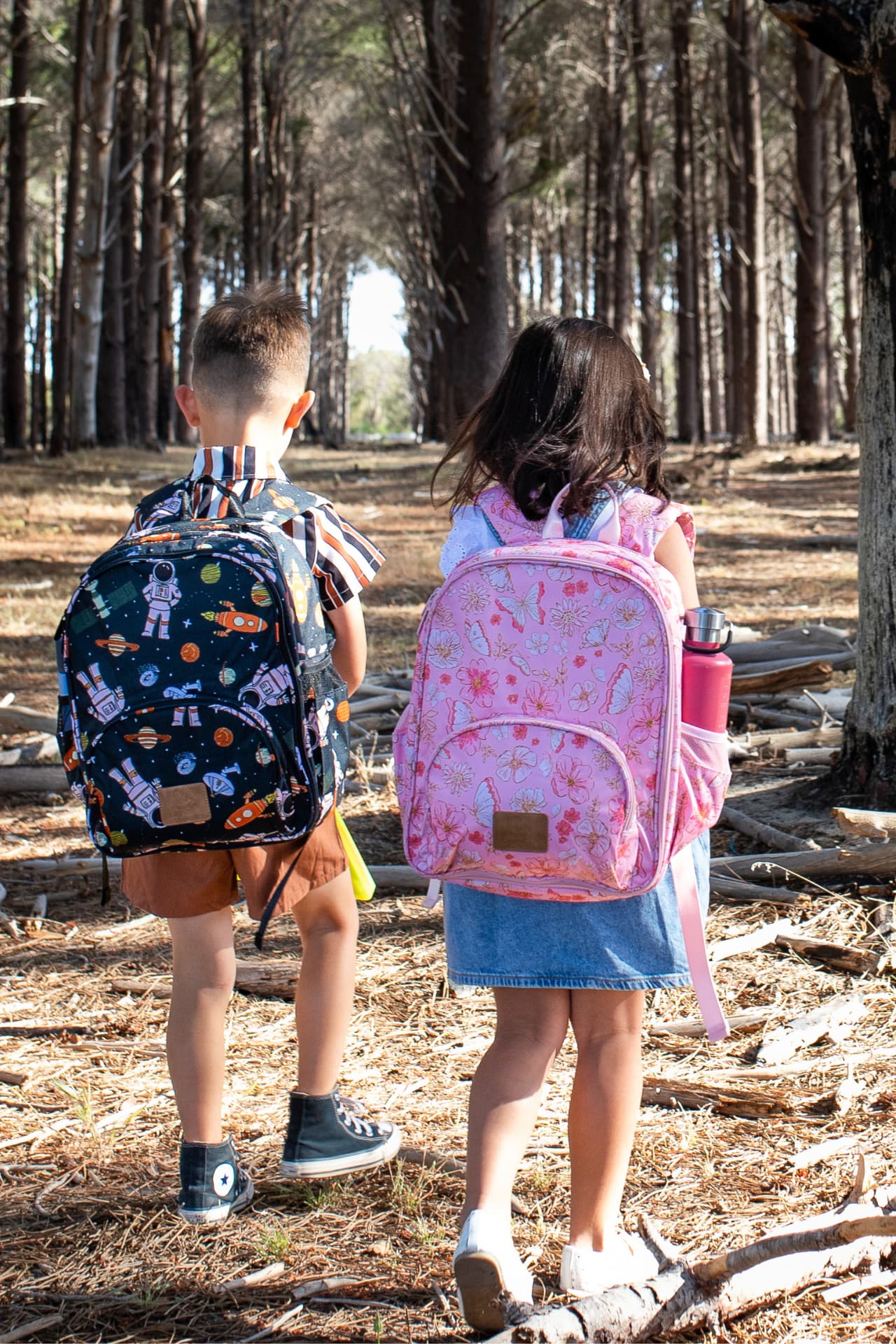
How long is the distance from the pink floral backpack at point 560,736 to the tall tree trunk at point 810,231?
1782cm

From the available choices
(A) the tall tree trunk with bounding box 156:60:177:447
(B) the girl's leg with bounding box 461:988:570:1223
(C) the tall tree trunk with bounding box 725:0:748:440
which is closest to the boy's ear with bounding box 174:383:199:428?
(B) the girl's leg with bounding box 461:988:570:1223

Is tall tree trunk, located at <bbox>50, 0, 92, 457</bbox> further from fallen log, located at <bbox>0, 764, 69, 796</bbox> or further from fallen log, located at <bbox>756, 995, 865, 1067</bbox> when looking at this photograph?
fallen log, located at <bbox>756, 995, 865, 1067</bbox>

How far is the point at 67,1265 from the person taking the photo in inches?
81.7

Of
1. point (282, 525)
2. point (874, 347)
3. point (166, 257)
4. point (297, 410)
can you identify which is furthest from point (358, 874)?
point (166, 257)

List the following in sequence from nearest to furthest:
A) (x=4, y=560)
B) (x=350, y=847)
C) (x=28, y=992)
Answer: (x=350, y=847), (x=28, y=992), (x=4, y=560)

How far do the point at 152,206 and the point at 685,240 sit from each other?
963cm

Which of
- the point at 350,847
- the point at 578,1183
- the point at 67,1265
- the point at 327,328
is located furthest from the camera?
the point at 327,328

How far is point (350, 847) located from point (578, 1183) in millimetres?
710

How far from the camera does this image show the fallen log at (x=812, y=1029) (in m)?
2.69

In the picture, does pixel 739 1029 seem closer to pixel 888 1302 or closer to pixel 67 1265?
pixel 888 1302

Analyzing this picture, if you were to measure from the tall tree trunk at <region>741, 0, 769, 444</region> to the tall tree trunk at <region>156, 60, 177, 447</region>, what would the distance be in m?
9.58

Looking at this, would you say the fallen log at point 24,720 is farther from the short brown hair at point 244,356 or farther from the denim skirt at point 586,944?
the denim skirt at point 586,944

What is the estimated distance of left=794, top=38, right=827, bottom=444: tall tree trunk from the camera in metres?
17.6

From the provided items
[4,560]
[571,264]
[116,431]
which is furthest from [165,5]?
[571,264]
